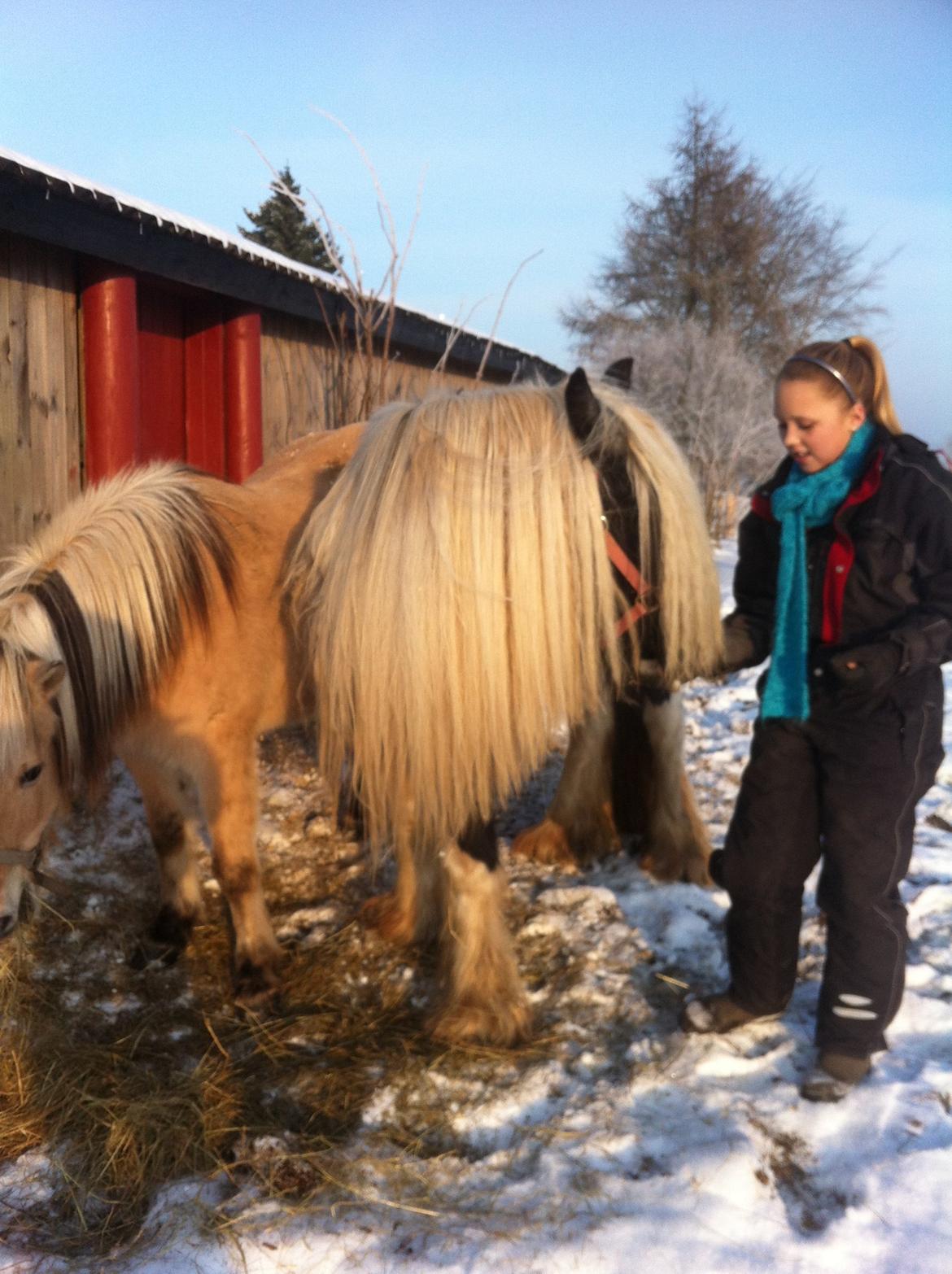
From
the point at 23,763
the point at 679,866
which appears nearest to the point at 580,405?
the point at 23,763

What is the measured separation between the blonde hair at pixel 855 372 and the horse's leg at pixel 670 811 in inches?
45.8

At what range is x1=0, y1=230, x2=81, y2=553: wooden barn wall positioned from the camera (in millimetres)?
3539

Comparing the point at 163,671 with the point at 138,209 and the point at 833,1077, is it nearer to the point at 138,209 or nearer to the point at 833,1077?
the point at 833,1077

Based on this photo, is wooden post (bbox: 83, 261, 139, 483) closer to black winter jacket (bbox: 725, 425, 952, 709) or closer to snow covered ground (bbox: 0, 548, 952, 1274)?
snow covered ground (bbox: 0, 548, 952, 1274)

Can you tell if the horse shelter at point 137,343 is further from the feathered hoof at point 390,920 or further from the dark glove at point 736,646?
the feathered hoof at point 390,920

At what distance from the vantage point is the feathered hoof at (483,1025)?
207 cm

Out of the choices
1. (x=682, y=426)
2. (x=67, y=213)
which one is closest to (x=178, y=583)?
(x=67, y=213)

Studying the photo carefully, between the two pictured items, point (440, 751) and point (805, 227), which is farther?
point (805, 227)

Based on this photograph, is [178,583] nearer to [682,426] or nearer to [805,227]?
[682,426]

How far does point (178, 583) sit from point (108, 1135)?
1.24 metres

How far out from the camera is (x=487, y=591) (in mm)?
1840

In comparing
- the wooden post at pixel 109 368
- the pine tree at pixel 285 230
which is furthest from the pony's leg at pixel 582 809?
the pine tree at pixel 285 230

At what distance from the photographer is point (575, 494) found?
1887 mm

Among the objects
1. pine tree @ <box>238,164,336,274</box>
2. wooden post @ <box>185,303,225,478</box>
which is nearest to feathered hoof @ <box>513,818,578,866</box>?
wooden post @ <box>185,303,225,478</box>
